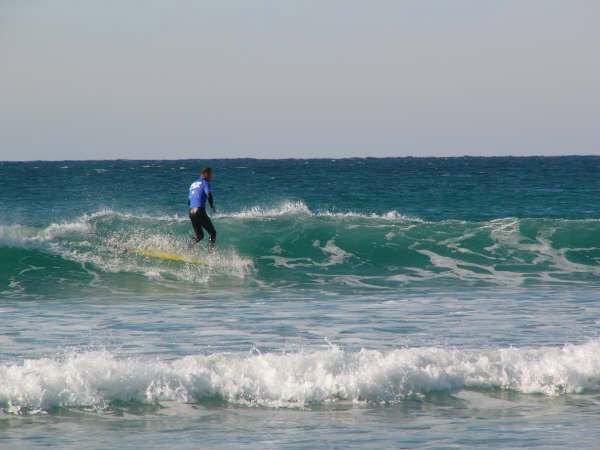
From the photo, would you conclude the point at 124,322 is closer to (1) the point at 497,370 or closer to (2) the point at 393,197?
(1) the point at 497,370

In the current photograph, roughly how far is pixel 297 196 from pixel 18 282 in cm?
2738

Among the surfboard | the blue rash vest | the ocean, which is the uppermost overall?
the blue rash vest

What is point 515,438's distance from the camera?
5.65 metres

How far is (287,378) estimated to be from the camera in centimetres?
682

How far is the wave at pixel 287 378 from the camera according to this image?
21.6 feet

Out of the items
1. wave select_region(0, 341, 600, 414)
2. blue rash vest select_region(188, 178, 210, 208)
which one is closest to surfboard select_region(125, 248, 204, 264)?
blue rash vest select_region(188, 178, 210, 208)

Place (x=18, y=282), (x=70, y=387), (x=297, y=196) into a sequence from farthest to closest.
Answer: (x=297, y=196)
(x=18, y=282)
(x=70, y=387)

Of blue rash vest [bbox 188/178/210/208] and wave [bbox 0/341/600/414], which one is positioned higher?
blue rash vest [bbox 188/178/210/208]

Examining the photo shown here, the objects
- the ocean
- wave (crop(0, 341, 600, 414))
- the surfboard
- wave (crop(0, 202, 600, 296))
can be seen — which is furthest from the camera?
the surfboard

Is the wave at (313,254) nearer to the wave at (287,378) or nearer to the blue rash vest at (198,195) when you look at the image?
the blue rash vest at (198,195)

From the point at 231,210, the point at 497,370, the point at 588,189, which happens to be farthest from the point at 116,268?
the point at 588,189

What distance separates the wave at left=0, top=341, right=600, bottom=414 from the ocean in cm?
2

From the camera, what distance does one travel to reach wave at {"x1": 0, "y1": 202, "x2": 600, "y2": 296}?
14.6 metres

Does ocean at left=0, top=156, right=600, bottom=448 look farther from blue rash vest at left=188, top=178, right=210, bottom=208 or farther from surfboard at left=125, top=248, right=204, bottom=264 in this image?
blue rash vest at left=188, top=178, right=210, bottom=208
